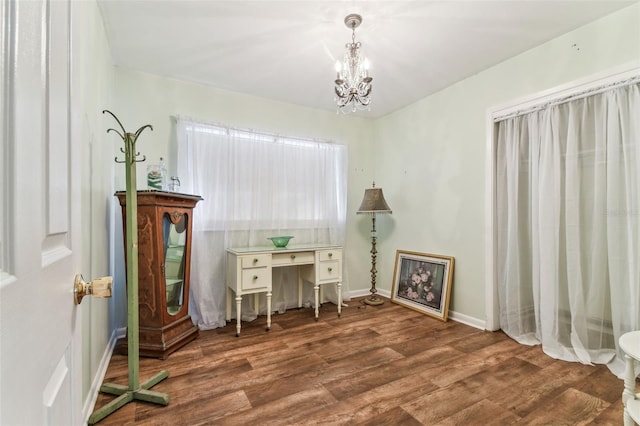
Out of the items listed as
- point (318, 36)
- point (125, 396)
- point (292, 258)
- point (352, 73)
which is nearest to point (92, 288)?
point (125, 396)

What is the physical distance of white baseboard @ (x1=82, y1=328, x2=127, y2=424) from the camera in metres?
1.62

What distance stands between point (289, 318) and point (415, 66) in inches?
111

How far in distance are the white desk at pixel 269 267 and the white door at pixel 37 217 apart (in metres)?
2.14

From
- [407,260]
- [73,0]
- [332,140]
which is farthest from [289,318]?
[73,0]

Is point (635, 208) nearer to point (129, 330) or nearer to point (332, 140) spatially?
point (332, 140)

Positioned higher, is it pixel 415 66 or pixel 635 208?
pixel 415 66

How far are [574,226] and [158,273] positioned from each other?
326 cm

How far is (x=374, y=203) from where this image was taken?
3.68 metres

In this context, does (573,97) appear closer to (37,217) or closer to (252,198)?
(252,198)

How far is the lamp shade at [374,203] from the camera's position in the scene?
12.0 ft

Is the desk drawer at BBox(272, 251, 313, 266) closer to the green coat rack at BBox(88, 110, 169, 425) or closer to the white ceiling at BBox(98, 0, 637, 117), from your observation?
the green coat rack at BBox(88, 110, 169, 425)

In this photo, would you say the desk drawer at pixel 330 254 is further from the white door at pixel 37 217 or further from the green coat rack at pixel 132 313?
the white door at pixel 37 217

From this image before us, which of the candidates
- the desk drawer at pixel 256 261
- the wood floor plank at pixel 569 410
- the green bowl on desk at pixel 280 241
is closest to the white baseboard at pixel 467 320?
Result: the wood floor plank at pixel 569 410

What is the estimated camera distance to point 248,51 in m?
2.53
